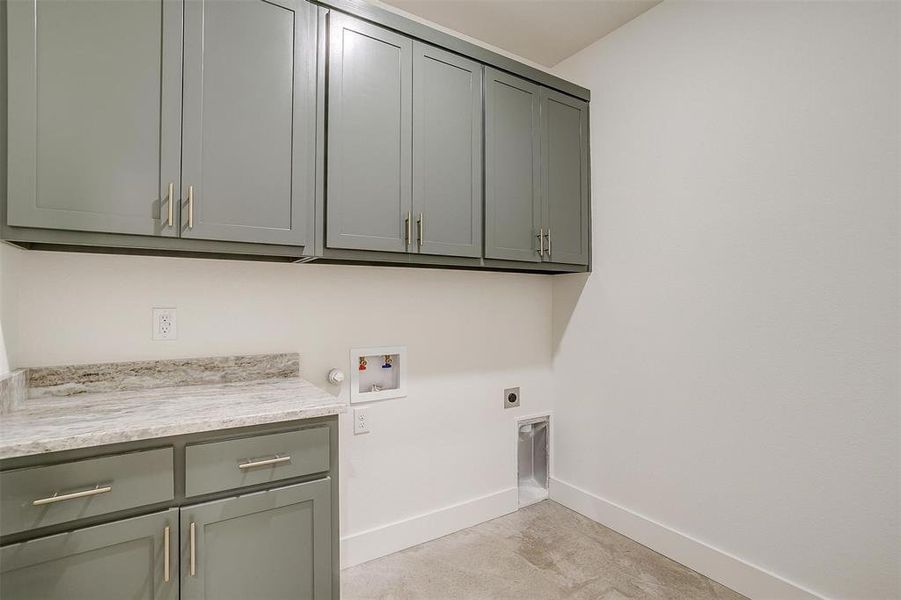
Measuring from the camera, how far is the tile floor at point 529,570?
1926mm

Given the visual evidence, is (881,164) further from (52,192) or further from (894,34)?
(52,192)

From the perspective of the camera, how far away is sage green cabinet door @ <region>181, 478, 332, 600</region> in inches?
50.6

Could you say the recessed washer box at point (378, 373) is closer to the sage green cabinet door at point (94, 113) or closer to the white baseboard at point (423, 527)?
the white baseboard at point (423, 527)

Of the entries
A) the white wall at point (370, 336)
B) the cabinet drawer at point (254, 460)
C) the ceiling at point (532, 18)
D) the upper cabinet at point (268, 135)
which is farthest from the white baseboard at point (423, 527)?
the ceiling at point (532, 18)

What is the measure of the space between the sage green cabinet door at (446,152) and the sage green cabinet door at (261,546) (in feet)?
3.56

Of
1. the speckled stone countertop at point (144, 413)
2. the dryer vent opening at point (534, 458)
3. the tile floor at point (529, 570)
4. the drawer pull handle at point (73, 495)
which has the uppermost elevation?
the speckled stone countertop at point (144, 413)

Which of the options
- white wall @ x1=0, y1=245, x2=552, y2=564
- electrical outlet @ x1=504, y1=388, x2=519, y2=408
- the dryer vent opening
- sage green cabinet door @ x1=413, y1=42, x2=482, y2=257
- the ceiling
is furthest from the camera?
the dryer vent opening

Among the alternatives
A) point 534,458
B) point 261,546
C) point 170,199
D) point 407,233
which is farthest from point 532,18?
point 261,546

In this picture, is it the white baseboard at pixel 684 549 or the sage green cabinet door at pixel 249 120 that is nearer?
the sage green cabinet door at pixel 249 120

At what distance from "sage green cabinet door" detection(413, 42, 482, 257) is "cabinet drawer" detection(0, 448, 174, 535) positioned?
47.8 inches

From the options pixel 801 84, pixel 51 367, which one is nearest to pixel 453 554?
pixel 51 367

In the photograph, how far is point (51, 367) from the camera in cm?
154

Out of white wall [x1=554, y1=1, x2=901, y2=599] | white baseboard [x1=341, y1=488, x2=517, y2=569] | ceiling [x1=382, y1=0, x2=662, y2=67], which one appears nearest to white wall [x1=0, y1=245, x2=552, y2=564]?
white baseboard [x1=341, y1=488, x2=517, y2=569]

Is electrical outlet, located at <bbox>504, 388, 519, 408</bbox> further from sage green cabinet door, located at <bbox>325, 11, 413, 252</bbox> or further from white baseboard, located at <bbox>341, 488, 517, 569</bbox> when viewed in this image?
sage green cabinet door, located at <bbox>325, 11, 413, 252</bbox>
